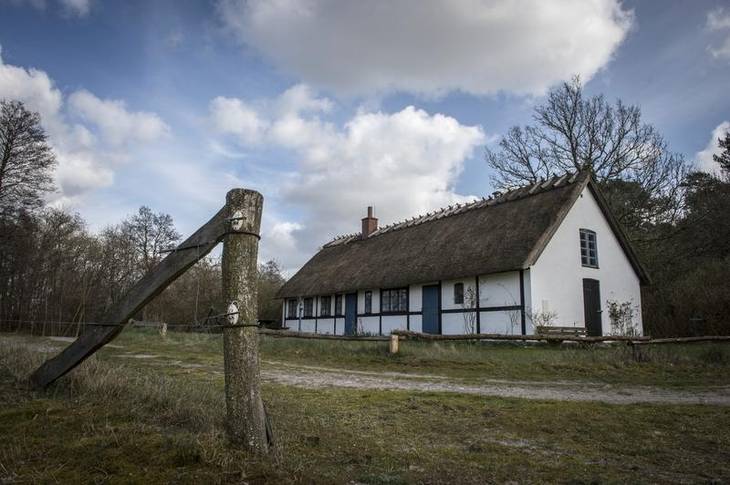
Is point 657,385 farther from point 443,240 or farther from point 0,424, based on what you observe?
point 443,240

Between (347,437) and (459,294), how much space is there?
627 inches

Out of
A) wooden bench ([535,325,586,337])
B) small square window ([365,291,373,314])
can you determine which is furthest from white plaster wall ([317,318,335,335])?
wooden bench ([535,325,586,337])

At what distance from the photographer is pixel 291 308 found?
31656 millimetres

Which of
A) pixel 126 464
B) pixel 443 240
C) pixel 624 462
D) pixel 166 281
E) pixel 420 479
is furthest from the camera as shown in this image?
pixel 443 240

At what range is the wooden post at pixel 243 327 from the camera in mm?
3416

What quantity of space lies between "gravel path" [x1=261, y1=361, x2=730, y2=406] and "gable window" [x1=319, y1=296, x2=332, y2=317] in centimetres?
1751

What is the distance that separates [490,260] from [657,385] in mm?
9512

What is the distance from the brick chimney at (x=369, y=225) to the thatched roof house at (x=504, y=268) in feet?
15.6

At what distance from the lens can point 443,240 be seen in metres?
22.0

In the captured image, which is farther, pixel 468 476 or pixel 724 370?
pixel 724 370

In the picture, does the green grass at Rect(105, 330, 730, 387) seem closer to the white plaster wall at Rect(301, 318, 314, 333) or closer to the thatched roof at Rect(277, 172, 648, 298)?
the thatched roof at Rect(277, 172, 648, 298)

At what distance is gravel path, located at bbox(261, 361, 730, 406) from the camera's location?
7.11 m

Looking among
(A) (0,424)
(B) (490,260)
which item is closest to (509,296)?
(B) (490,260)

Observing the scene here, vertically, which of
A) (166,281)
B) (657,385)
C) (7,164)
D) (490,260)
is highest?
(7,164)
